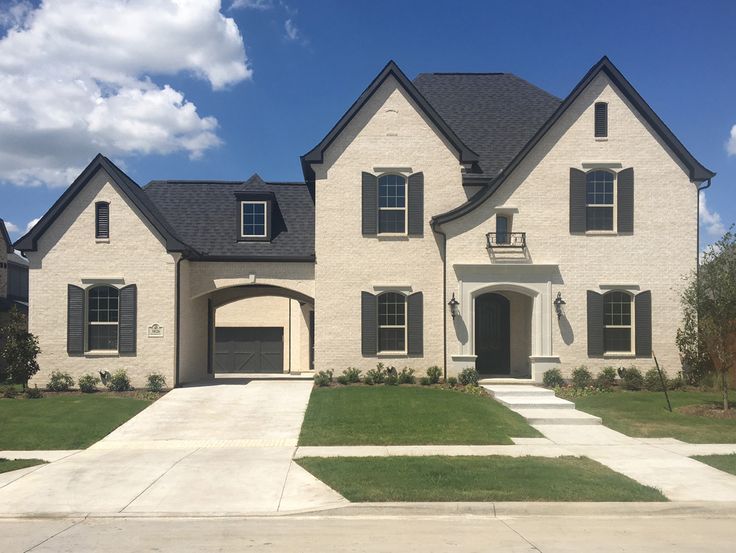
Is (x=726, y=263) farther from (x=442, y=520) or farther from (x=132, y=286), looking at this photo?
(x=132, y=286)

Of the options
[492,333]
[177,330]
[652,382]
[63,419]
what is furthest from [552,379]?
[63,419]

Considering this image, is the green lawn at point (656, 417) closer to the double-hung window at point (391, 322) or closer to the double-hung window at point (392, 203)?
the double-hung window at point (391, 322)

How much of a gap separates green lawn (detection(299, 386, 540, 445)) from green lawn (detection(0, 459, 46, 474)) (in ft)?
16.7

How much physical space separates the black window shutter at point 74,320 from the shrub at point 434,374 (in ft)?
35.7

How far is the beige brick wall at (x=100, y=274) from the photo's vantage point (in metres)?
19.3

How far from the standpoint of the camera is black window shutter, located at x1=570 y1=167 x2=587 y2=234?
64.6 feet

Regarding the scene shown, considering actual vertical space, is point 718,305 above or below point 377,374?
above

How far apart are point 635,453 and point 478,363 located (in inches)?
364

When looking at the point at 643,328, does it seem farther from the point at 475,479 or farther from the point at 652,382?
the point at 475,479

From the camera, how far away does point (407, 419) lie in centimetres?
1473

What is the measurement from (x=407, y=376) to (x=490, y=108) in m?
10.9

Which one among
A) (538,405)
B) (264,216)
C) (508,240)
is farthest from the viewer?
(264,216)

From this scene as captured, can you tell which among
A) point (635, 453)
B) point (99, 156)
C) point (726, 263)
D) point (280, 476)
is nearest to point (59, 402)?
point (99, 156)

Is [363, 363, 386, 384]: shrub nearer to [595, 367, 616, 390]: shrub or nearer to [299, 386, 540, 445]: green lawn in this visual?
[299, 386, 540, 445]: green lawn
